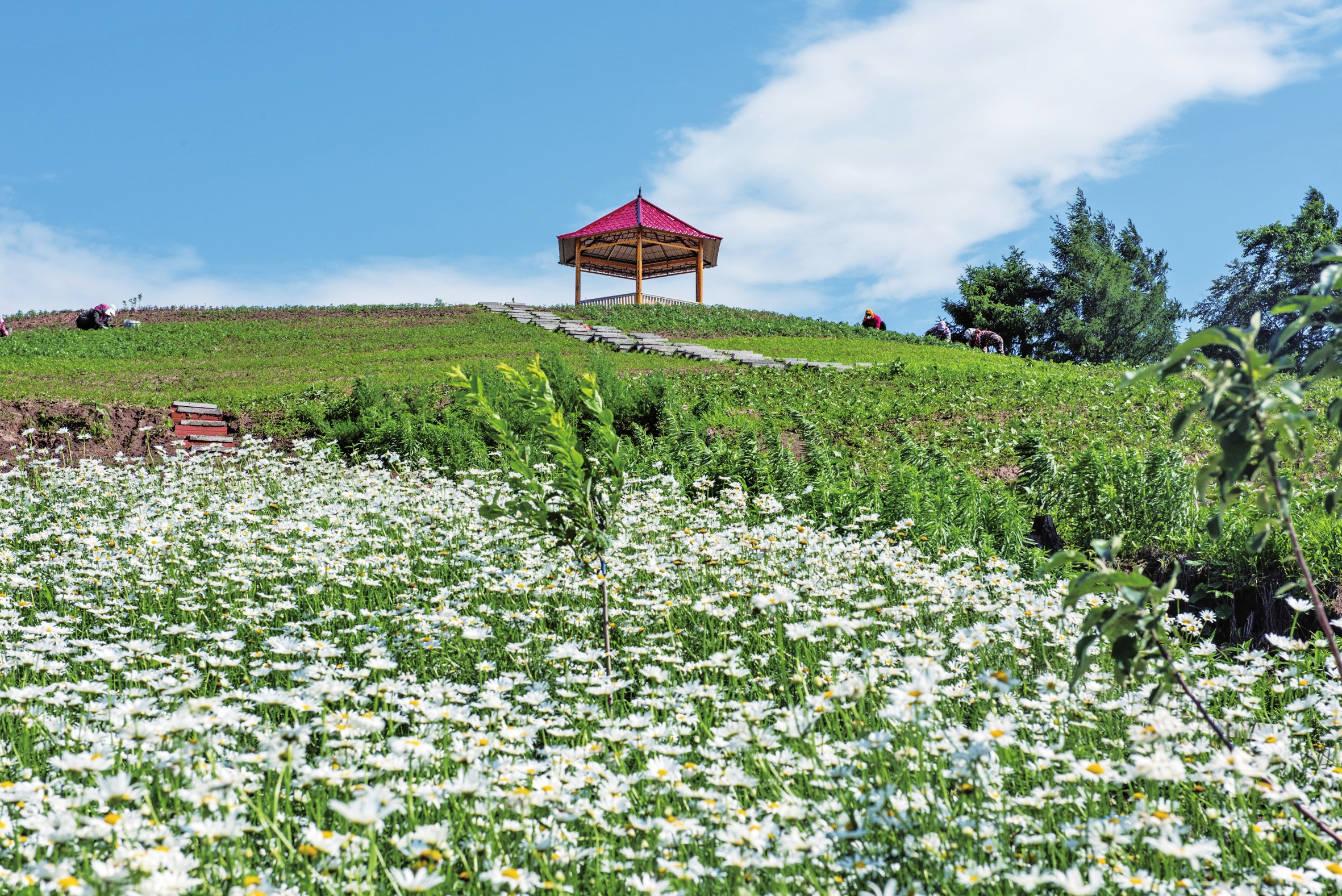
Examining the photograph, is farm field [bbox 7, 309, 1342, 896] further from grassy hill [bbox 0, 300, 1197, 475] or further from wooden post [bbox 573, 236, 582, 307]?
wooden post [bbox 573, 236, 582, 307]

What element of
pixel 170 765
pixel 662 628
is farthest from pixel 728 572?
pixel 170 765

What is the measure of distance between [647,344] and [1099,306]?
2634cm

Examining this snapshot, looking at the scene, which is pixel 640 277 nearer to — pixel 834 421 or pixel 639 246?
pixel 639 246

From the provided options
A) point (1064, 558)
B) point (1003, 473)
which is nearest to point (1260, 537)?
point (1064, 558)

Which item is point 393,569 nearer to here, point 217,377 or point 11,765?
point 11,765

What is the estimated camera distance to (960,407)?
1260cm

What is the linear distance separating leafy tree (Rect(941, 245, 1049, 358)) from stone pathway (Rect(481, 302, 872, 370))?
2163cm

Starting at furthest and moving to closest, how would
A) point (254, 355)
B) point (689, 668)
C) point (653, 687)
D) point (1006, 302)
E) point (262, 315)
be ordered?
1. point (1006, 302)
2. point (262, 315)
3. point (254, 355)
4. point (653, 687)
5. point (689, 668)

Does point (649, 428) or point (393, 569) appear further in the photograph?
point (649, 428)

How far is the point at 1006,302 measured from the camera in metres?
42.7

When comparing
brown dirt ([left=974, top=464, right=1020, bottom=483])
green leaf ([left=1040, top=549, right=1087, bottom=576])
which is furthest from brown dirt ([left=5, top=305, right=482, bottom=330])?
green leaf ([left=1040, top=549, right=1087, bottom=576])

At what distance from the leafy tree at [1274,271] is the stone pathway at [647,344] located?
2849cm

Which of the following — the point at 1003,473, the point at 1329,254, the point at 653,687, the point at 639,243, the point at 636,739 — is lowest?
the point at 653,687

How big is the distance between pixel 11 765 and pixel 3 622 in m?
1.67
